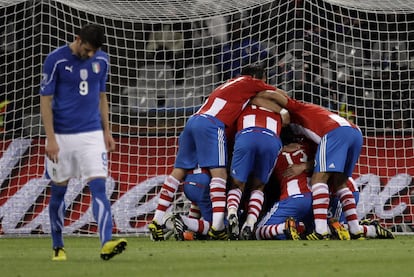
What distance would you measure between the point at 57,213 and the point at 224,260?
133 centimetres

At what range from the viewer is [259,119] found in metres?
10.6

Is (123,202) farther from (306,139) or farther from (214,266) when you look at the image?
(214,266)

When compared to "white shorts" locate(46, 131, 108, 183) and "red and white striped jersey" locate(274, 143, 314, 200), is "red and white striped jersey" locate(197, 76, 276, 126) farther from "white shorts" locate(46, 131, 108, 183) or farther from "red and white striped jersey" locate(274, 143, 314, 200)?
"white shorts" locate(46, 131, 108, 183)

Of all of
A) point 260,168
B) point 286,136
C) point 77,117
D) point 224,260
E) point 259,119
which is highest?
point 259,119

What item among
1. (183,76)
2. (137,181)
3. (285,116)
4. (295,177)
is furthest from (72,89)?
(183,76)

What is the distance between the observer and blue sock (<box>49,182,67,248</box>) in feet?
24.2

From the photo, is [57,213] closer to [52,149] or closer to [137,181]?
[52,149]

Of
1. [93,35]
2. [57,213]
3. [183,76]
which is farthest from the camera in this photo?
[183,76]

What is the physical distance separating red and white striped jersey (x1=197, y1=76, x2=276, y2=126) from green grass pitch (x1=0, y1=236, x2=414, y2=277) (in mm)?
1768

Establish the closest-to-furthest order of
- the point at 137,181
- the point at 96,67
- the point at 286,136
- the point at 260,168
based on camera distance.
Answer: the point at 96,67 → the point at 260,168 → the point at 286,136 → the point at 137,181

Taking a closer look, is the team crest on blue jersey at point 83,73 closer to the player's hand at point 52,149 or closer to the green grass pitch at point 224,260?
the player's hand at point 52,149

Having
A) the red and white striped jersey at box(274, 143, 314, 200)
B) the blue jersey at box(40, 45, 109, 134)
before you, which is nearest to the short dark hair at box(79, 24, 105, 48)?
the blue jersey at box(40, 45, 109, 134)

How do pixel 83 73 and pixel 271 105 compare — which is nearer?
pixel 83 73

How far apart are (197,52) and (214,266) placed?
7572 mm
